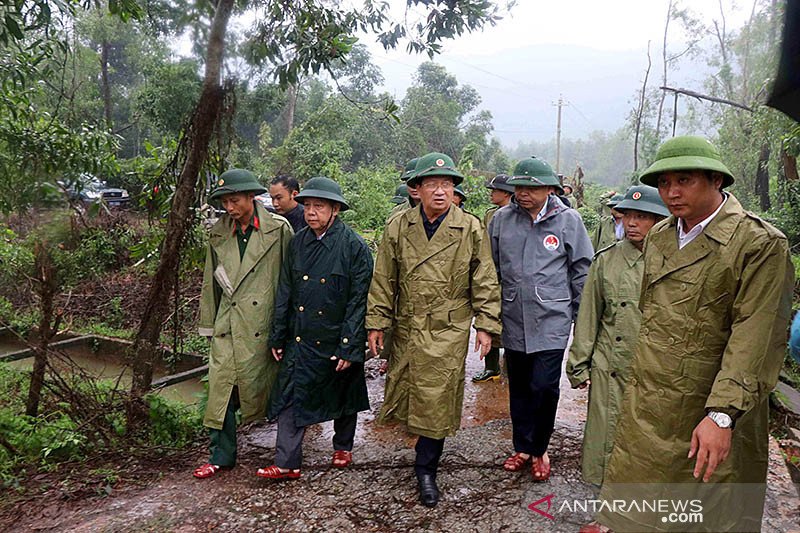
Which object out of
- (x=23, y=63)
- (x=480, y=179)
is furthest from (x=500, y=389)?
(x=480, y=179)

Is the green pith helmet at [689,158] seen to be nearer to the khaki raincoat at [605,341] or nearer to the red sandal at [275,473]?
the khaki raincoat at [605,341]

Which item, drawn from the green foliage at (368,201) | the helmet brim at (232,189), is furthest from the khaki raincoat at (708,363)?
the green foliage at (368,201)

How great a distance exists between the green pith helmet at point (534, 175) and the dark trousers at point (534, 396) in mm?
975

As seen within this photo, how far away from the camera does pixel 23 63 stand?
4.73m

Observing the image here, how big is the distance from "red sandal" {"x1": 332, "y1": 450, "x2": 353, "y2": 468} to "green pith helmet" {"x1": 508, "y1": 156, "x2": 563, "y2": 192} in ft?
6.42

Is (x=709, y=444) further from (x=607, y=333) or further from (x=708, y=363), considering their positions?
(x=607, y=333)

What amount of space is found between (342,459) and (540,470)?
1.21 m

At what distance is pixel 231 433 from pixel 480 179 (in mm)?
16087

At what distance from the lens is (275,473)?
359cm

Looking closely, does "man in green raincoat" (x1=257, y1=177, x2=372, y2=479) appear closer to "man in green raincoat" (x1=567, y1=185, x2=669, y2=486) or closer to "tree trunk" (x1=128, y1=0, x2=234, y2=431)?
"tree trunk" (x1=128, y1=0, x2=234, y2=431)

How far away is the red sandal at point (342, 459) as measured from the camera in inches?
150

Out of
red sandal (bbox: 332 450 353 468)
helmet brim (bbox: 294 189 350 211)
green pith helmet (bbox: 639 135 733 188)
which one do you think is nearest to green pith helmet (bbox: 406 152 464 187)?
helmet brim (bbox: 294 189 350 211)

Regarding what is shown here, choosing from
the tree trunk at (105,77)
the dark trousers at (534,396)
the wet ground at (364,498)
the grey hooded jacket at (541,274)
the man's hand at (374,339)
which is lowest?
the wet ground at (364,498)

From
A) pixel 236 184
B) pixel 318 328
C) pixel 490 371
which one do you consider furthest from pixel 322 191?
pixel 490 371
